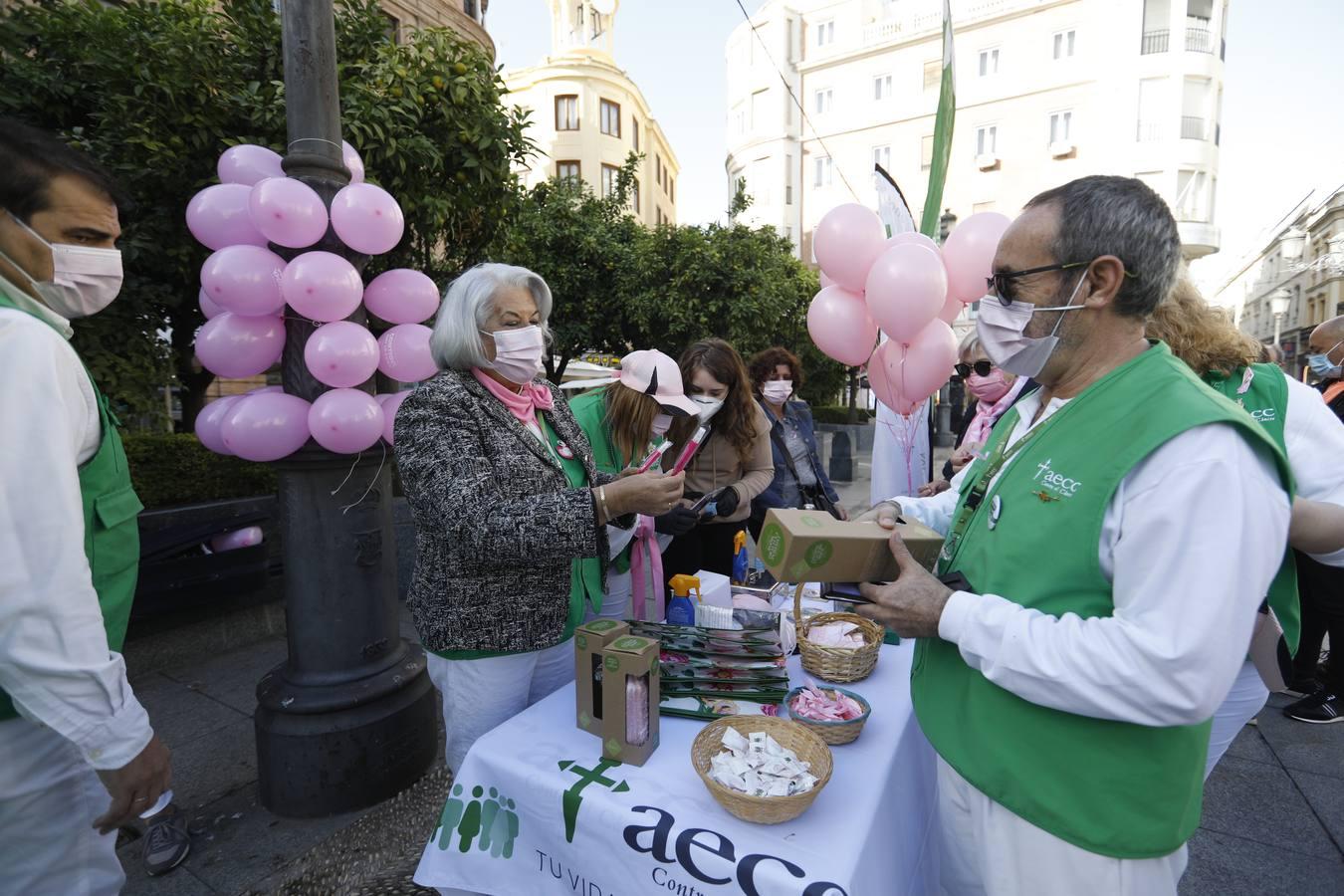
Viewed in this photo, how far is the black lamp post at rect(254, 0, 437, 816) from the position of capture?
2711 millimetres

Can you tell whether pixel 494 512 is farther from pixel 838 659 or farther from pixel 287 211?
pixel 287 211

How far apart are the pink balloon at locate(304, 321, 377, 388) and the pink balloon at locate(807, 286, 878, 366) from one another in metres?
2.76

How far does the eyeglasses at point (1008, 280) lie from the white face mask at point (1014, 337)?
14 mm

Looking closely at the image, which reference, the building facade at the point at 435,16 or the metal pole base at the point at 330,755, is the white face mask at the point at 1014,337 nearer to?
the metal pole base at the point at 330,755

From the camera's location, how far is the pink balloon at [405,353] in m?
3.06

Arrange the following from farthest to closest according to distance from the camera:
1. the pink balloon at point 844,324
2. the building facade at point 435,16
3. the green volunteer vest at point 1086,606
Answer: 1. the building facade at point 435,16
2. the pink balloon at point 844,324
3. the green volunteer vest at point 1086,606

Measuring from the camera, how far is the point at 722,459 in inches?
161

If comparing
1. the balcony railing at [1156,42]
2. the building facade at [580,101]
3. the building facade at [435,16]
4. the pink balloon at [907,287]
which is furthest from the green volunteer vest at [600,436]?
the balcony railing at [1156,42]

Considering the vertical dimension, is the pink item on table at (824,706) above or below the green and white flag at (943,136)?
below

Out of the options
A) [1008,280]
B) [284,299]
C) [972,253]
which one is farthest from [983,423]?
[284,299]

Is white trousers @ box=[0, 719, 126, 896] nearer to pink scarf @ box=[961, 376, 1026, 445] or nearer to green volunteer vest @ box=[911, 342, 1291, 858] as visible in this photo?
green volunteer vest @ box=[911, 342, 1291, 858]

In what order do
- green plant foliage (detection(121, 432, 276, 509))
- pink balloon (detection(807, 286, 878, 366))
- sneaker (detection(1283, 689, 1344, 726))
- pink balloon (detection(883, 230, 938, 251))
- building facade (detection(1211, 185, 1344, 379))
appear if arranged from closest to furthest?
sneaker (detection(1283, 689, 1344, 726))
pink balloon (detection(883, 230, 938, 251))
pink balloon (detection(807, 286, 878, 366))
green plant foliage (detection(121, 432, 276, 509))
building facade (detection(1211, 185, 1344, 379))

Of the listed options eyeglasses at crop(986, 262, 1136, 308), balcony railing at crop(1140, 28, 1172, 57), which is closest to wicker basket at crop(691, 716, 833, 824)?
eyeglasses at crop(986, 262, 1136, 308)

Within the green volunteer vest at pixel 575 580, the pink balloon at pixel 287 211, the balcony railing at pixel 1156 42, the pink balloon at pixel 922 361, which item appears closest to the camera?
the green volunteer vest at pixel 575 580
